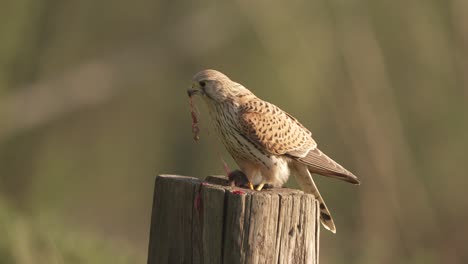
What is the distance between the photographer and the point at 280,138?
17.7ft

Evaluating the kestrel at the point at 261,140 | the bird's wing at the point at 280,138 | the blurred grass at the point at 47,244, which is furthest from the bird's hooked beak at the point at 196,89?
the blurred grass at the point at 47,244

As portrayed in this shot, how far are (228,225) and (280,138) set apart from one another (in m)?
1.85

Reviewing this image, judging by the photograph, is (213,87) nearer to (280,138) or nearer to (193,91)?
(193,91)

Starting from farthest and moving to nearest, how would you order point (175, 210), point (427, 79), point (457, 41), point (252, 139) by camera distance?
point (427, 79), point (457, 41), point (252, 139), point (175, 210)

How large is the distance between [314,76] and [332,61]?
4.87 ft

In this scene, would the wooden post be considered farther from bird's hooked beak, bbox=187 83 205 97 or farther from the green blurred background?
the green blurred background

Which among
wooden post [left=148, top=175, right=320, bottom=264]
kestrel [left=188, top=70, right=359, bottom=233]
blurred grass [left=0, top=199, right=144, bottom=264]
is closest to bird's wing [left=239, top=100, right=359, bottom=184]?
kestrel [left=188, top=70, right=359, bottom=233]

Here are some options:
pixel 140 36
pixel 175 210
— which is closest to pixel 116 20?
pixel 140 36

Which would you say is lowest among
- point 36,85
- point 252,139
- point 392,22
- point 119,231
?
point 119,231

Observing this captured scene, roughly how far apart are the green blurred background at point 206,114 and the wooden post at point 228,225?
3.76m

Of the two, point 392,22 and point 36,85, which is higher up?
point 392,22

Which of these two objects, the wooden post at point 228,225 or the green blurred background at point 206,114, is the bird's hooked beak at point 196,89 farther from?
the green blurred background at point 206,114

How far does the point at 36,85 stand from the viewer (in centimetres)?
1386

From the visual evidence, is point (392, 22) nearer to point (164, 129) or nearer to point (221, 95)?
point (164, 129)
